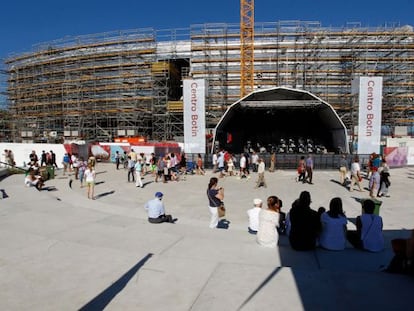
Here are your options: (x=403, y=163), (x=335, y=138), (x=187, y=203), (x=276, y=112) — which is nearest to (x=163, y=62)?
(x=276, y=112)

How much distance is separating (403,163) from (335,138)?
17.9ft

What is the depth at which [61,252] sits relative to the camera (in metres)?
5.06

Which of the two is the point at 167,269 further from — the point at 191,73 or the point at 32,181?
the point at 191,73

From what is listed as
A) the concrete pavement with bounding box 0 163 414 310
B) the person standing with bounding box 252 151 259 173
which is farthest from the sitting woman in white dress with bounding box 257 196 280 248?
the person standing with bounding box 252 151 259 173

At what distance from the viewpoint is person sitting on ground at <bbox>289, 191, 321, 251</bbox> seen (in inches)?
212

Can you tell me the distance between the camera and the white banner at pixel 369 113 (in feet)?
65.6

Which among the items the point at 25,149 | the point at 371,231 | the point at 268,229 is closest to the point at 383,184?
the point at 371,231

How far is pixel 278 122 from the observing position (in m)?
34.2

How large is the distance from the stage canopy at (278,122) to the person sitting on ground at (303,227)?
1832 centimetres

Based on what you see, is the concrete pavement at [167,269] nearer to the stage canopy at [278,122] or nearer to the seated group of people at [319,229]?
the seated group of people at [319,229]

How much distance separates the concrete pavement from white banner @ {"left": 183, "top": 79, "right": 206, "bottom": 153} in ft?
40.0

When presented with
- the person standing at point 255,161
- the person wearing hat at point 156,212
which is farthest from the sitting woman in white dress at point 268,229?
the person standing at point 255,161

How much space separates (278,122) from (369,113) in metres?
14.4

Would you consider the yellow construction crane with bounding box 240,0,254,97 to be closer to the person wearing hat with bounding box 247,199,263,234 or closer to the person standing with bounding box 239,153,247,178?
the person standing with bounding box 239,153,247,178
